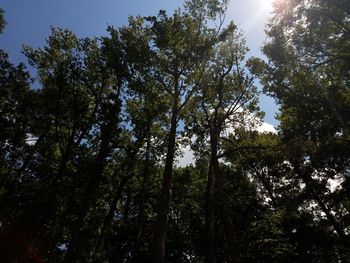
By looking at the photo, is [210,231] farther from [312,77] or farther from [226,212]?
[312,77]

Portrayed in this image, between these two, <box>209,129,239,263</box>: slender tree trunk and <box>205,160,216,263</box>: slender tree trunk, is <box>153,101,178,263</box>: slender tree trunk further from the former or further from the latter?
<box>209,129,239,263</box>: slender tree trunk

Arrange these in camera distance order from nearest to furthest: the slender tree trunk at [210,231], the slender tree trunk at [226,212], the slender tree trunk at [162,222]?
the slender tree trunk at [162,222] → the slender tree trunk at [226,212] → the slender tree trunk at [210,231]

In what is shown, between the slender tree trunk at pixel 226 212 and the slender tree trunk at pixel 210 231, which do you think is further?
the slender tree trunk at pixel 210 231

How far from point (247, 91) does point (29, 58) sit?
47.1 feet

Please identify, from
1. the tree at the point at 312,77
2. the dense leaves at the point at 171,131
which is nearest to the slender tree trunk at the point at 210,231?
the dense leaves at the point at 171,131

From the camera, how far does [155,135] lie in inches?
931

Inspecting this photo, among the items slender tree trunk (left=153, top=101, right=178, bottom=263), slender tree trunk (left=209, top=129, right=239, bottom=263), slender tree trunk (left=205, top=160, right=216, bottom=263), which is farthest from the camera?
slender tree trunk (left=205, top=160, right=216, bottom=263)

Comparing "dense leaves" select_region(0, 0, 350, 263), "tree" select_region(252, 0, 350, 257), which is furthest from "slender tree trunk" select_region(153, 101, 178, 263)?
"tree" select_region(252, 0, 350, 257)

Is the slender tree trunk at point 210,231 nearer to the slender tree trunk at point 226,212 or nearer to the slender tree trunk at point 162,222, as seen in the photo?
the slender tree trunk at point 226,212

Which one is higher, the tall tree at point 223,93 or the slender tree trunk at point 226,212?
the tall tree at point 223,93

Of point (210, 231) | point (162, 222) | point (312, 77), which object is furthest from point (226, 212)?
point (312, 77)

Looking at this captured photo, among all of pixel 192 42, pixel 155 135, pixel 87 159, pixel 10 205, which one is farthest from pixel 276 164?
pixel 10 205

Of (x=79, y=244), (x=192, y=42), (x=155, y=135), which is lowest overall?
(x=79, y=244)

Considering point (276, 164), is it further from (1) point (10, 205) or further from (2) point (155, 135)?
(1) point (10, 205)
